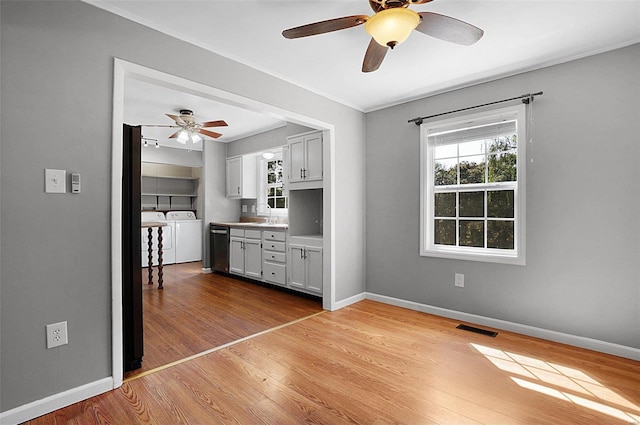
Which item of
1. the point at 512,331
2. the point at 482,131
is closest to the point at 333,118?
the point at 482,131

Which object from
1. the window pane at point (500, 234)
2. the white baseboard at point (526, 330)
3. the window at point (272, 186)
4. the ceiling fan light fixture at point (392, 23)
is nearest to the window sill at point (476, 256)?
the window pane at point (500, 234)

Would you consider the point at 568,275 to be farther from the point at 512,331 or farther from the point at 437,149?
the point at 437,149

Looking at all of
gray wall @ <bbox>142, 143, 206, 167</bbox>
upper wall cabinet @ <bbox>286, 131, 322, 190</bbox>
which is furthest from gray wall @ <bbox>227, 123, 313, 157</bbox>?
gray wall @ <bbox>142, 143, 206, 167</bbox>

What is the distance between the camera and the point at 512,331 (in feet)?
10.1

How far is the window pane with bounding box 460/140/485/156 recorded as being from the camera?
3.38 m

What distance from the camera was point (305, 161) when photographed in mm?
4242

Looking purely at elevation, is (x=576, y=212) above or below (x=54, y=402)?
above

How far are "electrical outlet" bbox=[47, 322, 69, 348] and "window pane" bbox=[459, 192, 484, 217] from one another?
354cm

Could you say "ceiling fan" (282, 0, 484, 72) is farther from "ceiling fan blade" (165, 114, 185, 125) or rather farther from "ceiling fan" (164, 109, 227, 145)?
"ceiling fan blade" (165, 114, 185, 125)

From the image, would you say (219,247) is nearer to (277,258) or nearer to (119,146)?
(277,258)

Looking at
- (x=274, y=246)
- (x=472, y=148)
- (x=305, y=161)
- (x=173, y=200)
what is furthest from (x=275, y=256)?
(x=173, y=200)

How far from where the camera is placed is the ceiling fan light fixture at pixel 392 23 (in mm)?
1724

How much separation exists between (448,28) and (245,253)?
13.9ft

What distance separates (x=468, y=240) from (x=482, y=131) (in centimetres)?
115
